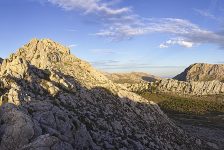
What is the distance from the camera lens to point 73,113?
54.7 metres

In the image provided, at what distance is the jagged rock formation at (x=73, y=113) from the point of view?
36.8 metres

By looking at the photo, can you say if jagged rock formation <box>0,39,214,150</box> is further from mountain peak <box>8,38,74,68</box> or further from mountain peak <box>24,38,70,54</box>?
mountain peak <box>24,38,70,54</box>

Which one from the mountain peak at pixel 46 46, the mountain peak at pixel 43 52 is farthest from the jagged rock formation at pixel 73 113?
the mountain peak at pixel 46 46

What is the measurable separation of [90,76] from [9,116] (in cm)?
4223

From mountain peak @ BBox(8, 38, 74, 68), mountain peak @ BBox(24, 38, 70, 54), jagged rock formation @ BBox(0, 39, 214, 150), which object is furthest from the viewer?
mountain peak @ BBox(24, 38, 70, 54)

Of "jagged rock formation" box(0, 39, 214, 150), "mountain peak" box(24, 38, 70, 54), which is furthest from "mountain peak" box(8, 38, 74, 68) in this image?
"jagged rock formation" box(0, 39, 214, 150)

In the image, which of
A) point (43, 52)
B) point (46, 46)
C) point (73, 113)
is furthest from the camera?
point (46, 46)

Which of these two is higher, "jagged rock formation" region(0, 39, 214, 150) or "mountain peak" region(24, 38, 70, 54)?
"mountain peak" region(24, 38, 70, 54)

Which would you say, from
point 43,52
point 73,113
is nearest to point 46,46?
point 43,52

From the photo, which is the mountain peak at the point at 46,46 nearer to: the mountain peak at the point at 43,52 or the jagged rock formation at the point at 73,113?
the mountain peak at the point at 43,52

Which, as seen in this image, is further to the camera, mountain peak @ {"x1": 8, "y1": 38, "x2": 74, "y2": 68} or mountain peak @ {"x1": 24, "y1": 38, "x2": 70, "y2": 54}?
mountain peak @ {"x1": 24, "y1": 38, "x2": 70, "y2": 54}

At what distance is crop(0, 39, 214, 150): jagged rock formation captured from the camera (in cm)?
3684

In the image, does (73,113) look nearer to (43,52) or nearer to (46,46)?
(43,52)

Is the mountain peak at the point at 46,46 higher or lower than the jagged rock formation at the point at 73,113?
higher
